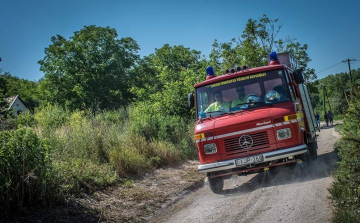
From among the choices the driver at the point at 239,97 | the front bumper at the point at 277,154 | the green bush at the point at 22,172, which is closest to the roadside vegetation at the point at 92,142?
the green bush at the point at 22,172

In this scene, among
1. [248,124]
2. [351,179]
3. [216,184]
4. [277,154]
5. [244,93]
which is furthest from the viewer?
[244,93]

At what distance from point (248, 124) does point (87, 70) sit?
114 feet

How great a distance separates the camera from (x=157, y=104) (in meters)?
18.4

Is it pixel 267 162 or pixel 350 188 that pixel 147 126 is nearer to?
pixel 267 162

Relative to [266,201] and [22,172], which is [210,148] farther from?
[22,172]

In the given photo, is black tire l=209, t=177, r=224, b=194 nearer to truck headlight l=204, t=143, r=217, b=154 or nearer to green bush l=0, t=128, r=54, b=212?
truck headlight l=204, t=143, r=217, b=154

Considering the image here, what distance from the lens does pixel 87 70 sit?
39562 mm

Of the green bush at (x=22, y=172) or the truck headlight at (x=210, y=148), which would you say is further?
the truck headlight at (x=210, y=148)

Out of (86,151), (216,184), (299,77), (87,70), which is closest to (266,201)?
(216,184)

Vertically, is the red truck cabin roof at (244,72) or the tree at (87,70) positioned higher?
the tree at (87,70)

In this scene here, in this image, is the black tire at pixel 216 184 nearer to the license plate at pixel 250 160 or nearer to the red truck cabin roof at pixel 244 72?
the license plate at pixel 250 160

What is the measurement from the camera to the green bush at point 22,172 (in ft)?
18.8

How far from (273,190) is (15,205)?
16.4 feet

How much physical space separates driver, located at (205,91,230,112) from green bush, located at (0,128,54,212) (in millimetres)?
4026
